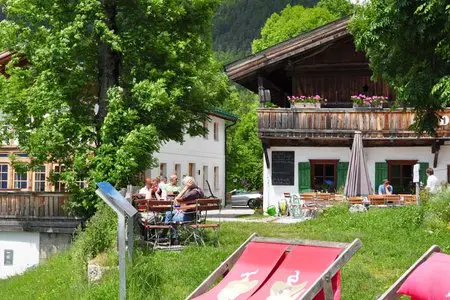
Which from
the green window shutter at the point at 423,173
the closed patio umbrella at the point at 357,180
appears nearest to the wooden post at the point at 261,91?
the closed patio umbrella at the point at 357,180

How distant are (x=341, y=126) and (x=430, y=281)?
19.3 metres

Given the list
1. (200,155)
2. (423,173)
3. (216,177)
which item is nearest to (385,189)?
(423,173)

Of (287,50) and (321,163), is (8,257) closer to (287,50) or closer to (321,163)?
(321,163)

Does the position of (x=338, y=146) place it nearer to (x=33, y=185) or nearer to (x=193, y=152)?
(x=33, y=185)

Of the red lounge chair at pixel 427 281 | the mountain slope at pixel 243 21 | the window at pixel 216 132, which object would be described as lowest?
the red lounge chair at pixel 427 281

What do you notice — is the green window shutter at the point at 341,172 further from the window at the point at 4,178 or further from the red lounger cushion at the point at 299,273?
the red lounger cushion at the point at 299,273

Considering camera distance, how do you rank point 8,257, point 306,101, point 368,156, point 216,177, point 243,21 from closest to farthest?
1. point 306,101
2. point 368,156
3. point 8,257
4. point 216,177
5. point 243,21

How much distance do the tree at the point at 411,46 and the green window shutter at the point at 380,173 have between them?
9.75 metres

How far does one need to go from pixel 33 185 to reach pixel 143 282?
20298 mm

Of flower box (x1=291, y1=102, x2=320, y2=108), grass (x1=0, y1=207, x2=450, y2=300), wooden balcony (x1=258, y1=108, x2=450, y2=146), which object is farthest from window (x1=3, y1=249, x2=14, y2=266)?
flower box (x1=291, y1=102, x2=320, y2=108)

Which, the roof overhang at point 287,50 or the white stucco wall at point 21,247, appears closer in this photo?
the white stucco wall at point 21,247

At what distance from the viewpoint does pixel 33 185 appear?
30.1 m

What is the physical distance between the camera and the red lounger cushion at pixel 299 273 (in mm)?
7754

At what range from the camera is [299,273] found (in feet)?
26.1
